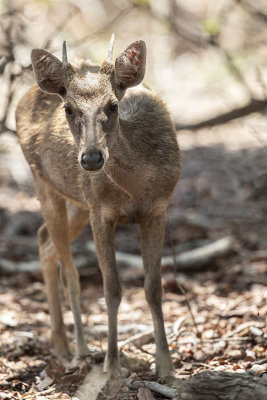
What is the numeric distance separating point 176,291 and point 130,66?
3.96 metres

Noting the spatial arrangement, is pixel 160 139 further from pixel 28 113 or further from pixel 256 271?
pixel 256 271

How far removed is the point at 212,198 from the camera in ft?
35.5

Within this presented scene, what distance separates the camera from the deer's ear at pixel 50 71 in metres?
5.29

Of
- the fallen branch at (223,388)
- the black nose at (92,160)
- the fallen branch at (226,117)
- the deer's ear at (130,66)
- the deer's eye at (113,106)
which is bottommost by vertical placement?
the fallen branch at (223,388)

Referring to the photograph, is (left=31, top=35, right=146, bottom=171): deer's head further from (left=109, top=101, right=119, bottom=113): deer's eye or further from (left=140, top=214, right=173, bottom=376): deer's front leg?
(left=140, top=214, right=173, bottom=376): deer's front leg

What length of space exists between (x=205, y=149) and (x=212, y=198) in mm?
2372

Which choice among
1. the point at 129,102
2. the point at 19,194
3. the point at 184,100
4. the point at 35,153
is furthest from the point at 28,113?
the point at 184,100

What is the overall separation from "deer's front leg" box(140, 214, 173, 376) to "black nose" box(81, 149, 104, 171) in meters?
1.29

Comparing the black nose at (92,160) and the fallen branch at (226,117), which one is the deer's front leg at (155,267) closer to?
the black nose at (92,160)

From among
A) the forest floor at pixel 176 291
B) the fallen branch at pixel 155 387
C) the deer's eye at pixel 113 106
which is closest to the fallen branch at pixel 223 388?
the fallen branch at pixel 155 387

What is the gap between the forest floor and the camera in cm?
590

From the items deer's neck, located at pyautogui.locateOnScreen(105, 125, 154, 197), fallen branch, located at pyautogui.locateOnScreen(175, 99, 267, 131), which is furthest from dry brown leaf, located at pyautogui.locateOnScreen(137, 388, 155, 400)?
fallen branch, located at pyautogui.locateOnScreen(175, 99, 267, 131)

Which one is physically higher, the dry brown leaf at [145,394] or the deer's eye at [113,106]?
the deer's eye at [113,106]

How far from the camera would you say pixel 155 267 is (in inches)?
235
